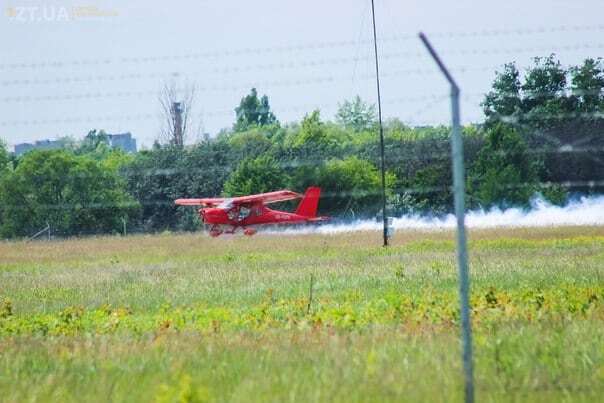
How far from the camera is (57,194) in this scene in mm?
50938

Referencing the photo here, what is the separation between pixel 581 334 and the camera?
11320 mm

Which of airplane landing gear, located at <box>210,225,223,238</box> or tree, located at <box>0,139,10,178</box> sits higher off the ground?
tree, located at <box>0,139,10,178</box>

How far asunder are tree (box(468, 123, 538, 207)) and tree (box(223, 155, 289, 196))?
28.1 ft

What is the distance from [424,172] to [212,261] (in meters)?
21.9

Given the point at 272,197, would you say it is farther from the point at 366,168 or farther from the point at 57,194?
the point at 57,194

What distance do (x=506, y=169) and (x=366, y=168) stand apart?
5656 millimetres

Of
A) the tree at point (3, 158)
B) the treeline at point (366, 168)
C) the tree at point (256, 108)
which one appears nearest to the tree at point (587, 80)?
the treeline at point (366, 168)

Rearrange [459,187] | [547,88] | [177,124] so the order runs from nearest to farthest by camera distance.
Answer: [459,187]
[547,88]
[177,124]

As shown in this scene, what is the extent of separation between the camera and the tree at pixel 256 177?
5338cm

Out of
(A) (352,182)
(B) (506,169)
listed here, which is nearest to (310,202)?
(A) (352,182)

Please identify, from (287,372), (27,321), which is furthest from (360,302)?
(287,372)

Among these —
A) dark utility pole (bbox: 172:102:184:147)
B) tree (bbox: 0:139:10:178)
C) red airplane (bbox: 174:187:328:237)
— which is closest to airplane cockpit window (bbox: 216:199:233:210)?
red airplane (bbox: 174:187:328:237)

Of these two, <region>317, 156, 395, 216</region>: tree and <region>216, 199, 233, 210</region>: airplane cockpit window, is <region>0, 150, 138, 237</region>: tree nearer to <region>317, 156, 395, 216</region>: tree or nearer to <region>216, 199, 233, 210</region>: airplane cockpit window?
<region>216, 199, 233, 210</region>: airplane cockpit window

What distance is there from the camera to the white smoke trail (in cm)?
4356
